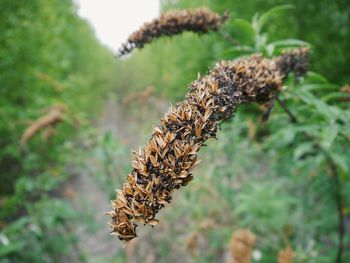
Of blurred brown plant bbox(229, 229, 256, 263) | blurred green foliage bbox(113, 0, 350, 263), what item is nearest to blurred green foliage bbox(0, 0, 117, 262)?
blurred green foliage bbox(113, 0, 350, 263)

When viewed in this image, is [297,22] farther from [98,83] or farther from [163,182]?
[98,83]

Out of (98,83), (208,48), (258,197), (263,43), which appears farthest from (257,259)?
(98,83)

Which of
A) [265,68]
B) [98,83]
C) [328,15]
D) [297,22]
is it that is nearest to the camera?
[265,68]

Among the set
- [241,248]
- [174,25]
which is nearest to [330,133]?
[174,25]

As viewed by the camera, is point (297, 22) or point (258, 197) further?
point (297, 22)

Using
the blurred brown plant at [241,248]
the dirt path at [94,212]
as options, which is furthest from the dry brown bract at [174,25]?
the dirt path at [94,212]

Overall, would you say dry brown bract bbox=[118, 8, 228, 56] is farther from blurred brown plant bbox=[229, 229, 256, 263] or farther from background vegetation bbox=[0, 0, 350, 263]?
blurred brown plant bbox=[229, 229, 256, 263]
